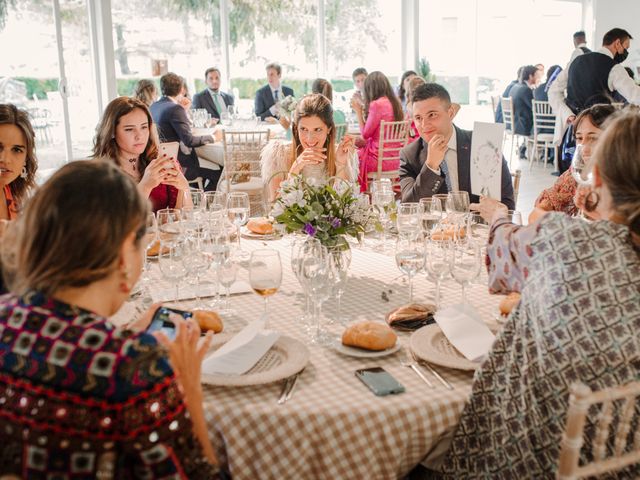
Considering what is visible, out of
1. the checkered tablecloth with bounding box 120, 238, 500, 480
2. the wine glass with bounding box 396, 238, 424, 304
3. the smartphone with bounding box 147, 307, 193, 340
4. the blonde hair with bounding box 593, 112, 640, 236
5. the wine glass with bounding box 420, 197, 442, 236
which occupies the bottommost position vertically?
the checkered tablecloth with bounding box 120, 238, 500, 480

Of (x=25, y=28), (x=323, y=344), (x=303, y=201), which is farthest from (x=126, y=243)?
(x=25, y=28)

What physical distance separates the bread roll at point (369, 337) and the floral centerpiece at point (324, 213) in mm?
544

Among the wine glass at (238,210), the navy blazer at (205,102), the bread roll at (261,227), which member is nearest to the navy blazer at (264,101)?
the navy blazer at (205,102)

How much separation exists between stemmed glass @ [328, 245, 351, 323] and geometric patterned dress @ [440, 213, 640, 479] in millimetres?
553

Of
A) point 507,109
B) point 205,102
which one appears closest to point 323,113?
point 205,102

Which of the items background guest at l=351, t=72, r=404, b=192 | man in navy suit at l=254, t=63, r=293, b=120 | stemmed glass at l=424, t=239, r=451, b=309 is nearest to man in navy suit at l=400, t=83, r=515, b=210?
stemmed glass at l=424, t=239, r=451, b=309

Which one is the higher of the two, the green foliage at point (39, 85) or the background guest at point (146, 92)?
the green foliage at point (39, 85)

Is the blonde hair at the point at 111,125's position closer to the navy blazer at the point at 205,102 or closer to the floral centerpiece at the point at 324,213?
the floral centerpiece at the point at 324,213

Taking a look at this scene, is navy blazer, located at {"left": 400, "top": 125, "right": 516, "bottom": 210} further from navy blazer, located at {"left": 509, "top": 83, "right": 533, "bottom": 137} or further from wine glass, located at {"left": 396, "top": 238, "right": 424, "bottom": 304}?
navy blazer, located at {"left": 509, "top": 83, "right": 533, "bottom": 137}

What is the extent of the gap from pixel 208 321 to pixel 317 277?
1.03 ft

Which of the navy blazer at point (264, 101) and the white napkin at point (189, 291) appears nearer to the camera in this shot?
the white napkin at point (189, 291)

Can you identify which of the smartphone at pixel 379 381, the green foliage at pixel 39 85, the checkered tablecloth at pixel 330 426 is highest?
the green foliage at pixel 39 85

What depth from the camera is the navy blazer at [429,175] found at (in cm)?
336

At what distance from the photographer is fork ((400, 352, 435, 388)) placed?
5.03 feet
